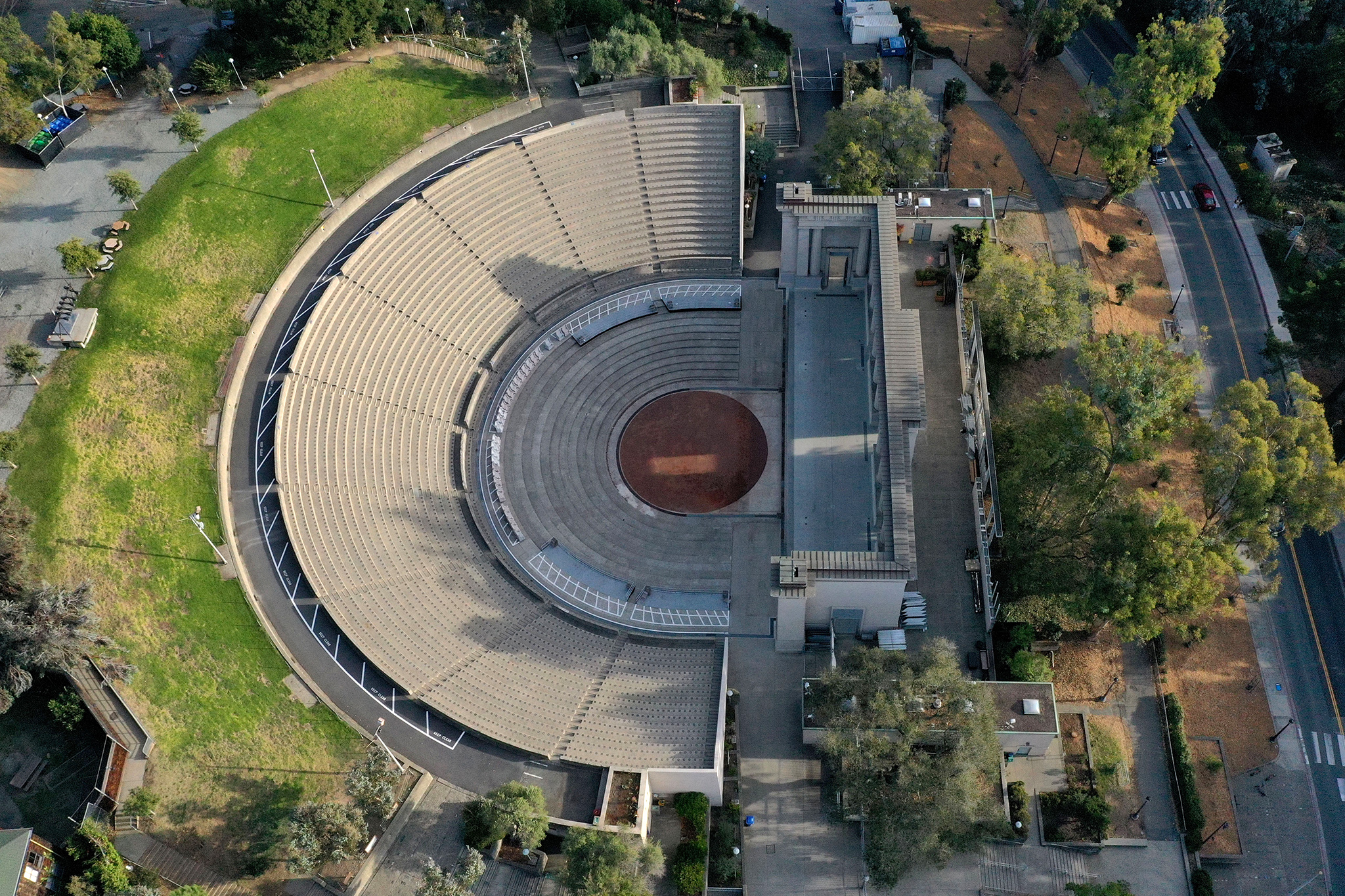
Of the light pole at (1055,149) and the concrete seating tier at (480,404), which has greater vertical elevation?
the light pole at (1055,149)

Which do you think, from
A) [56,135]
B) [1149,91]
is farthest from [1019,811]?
[56,135]

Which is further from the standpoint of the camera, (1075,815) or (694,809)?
(1075,815)

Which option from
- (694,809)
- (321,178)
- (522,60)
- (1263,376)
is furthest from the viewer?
(522,60)

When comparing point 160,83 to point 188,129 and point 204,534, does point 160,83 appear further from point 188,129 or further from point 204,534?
point 204,534

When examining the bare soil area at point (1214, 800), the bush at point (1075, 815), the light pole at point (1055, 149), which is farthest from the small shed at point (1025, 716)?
the light pole at point (1055, 149)

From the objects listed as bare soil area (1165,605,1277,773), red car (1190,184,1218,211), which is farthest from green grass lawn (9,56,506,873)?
red car (1190,184,1218,211)

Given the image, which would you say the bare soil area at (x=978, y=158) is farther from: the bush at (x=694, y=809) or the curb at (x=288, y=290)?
the bush at (x=694, y=809)
